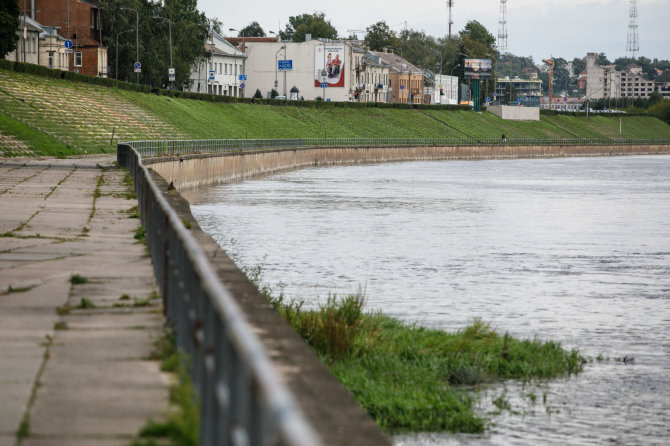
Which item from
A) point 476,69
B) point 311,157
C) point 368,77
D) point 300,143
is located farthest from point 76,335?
point 476,69

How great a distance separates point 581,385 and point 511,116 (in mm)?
150300

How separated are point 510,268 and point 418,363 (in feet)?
47.4

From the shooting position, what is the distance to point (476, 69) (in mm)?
186000

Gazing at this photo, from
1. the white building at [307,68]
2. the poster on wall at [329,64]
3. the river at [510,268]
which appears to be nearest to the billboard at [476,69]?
the white building at [307,68]

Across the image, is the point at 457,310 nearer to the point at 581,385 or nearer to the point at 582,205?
the point at 581,385

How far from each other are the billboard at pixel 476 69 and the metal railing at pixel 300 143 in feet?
118

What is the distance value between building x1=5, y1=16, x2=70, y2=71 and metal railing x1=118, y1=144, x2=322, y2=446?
9658 cm

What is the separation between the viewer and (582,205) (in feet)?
174

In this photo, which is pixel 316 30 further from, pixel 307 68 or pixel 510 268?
pixel 510 268

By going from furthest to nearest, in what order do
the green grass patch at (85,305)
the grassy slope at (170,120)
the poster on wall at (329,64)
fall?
the poster on wall at (329,64)
the grassy slope at (170,120)
the green grass patch at (85,305)

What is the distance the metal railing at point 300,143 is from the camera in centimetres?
5469

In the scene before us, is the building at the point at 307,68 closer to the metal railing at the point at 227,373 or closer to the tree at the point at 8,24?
the tree at the point at 8,24

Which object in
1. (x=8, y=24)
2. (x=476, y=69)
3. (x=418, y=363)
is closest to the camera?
(x=418, y=363)

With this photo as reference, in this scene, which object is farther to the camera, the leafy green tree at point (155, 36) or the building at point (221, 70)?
the building at point (221, 70)
